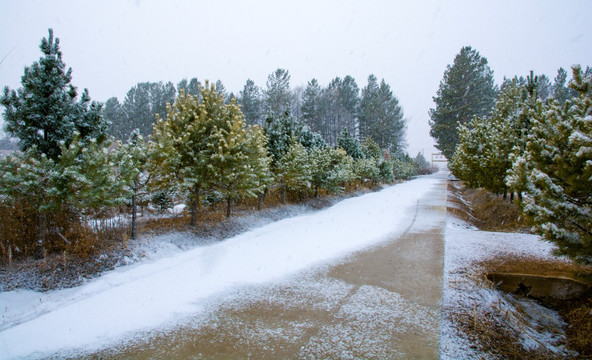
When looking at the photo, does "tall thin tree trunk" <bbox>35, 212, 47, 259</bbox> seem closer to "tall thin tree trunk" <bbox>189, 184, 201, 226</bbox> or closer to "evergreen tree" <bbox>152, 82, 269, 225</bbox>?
"evergreen tree" <bbox>152, 82, 269, 225</bbox>

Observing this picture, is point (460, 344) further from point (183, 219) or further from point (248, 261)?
point (183, 219)

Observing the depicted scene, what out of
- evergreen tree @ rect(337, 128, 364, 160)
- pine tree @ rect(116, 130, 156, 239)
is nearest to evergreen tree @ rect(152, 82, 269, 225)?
pine tree @ rect(116, 130, 156, 239)

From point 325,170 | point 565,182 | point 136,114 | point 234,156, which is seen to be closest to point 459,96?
point 325,170

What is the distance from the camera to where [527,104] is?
13164 millimetres

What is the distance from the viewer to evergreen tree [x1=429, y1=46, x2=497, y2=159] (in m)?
52.7

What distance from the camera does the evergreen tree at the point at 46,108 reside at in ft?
24.2

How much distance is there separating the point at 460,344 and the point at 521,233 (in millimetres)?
8375

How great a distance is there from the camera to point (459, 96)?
5397cm

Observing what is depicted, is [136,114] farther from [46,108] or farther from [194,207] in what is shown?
[46,108]

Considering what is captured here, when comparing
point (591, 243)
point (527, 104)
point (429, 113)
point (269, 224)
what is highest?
point (429, 113)

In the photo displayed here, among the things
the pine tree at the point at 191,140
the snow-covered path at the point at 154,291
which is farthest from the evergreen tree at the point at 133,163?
the snow-covered path at the point at 154,291

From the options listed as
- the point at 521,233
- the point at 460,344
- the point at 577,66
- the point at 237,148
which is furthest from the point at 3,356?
the point at 521,233

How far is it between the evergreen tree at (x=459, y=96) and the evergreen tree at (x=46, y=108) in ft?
178

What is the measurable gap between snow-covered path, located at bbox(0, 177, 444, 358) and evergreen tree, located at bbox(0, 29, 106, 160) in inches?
141
